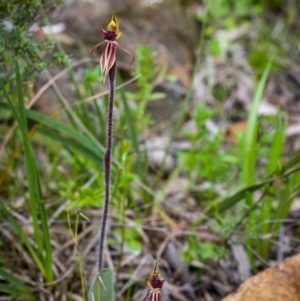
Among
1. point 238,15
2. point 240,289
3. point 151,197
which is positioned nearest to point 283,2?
point 238,15

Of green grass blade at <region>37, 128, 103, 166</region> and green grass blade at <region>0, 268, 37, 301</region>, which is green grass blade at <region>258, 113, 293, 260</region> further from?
green grass blade at <region>0, 268, 37, 301</region>

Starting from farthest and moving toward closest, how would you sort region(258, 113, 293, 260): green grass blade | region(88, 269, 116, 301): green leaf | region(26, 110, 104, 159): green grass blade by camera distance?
region(258, 113, 293, 260): green grass blade → region(26, 110, 104, 159): green grass blade → region(88, 269, 116, 301): green leaf

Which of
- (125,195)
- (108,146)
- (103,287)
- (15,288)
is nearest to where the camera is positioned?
(108,146)

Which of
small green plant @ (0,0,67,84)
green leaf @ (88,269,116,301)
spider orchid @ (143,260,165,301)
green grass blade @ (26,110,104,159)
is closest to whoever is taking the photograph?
spider orchid @ (143,260,165,301)

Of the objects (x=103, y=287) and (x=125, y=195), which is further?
(x=125, y=195)

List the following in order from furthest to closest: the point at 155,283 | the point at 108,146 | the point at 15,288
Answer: the point at 15,288 < the point at 108,146 < the point at 155,283

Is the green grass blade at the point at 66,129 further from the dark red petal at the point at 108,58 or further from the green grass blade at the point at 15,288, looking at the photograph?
A: the dark red petal at the point at 108,58

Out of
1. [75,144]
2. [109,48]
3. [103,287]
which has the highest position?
[75,144]

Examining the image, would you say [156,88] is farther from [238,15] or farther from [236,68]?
[238,15]

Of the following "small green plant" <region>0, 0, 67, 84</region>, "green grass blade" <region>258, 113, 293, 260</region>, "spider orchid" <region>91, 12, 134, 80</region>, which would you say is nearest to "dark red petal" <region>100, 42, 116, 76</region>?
"spider orchid" <region>91, 12, 134, 80</region>

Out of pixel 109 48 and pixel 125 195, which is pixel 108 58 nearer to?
pixel 109 48

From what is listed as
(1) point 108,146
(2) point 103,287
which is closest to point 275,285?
(2) point 103,287
